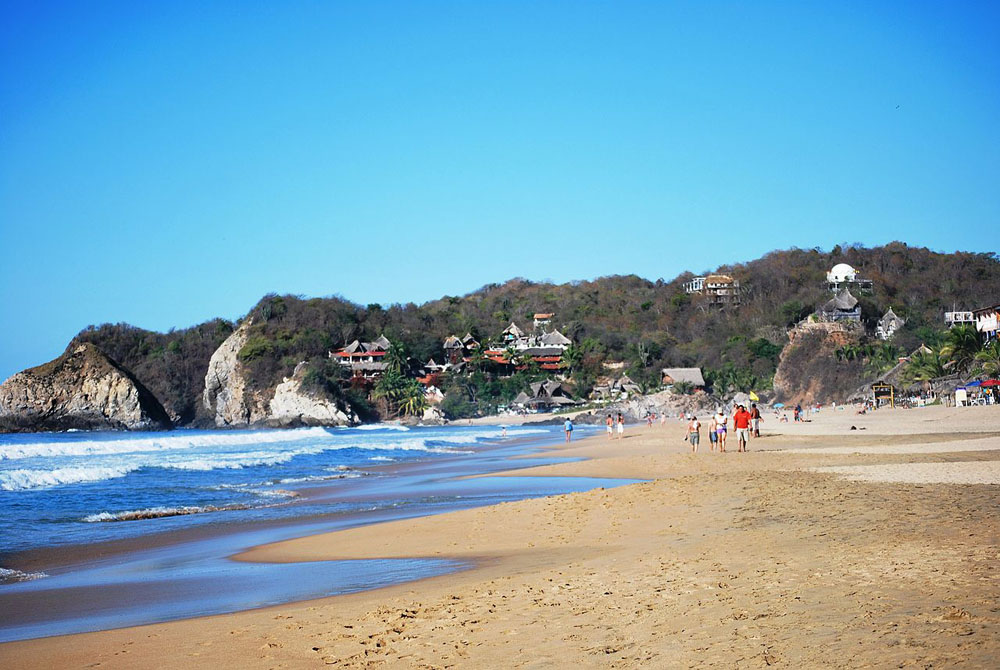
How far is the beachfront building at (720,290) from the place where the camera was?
110188 millimetres

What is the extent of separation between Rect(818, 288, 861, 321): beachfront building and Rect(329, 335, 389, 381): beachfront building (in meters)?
51.0

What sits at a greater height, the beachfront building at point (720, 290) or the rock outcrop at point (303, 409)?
the beachfront building at point (720, 290)

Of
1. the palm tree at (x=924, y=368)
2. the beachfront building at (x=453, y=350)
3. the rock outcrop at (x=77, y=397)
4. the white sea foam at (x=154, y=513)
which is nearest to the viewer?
the white sea foam at (x=154, y=513)

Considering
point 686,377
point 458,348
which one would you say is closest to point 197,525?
point 686,377

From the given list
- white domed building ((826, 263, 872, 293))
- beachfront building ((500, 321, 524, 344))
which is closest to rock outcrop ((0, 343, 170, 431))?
beachfront building ((500, 321, 524, 344))

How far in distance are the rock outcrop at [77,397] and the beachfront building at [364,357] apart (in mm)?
23465

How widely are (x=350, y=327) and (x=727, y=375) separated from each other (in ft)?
165

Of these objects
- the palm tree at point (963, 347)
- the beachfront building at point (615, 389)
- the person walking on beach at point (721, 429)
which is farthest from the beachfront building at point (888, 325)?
the person walking on beach at point (721, 429)

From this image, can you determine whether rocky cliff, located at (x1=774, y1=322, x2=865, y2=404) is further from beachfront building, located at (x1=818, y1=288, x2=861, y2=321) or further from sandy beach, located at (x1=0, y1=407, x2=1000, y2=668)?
sandy beach, located at (x1=0, y1=407, x2=1000, y2=668)

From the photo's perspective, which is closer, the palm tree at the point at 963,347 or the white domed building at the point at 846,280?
the palm tree at the point at 963,347

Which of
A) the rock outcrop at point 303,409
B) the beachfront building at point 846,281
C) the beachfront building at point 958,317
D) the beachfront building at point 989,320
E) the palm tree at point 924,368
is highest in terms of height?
the beachfront building at point 846,281

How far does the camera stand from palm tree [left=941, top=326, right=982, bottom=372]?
47.8 meters

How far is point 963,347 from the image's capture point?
1895 inches

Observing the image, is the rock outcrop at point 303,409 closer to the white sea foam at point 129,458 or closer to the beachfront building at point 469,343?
the beachfront building at point 469,343
